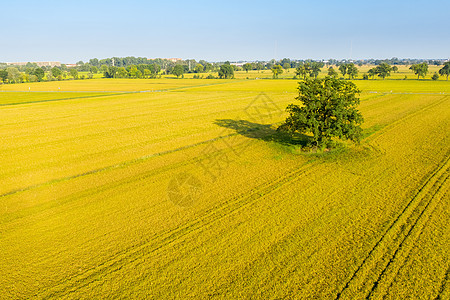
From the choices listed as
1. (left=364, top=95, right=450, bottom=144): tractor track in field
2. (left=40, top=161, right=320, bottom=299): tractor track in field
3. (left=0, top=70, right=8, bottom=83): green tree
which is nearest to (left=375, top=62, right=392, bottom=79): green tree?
(left=364, top=95, right=450, bottom=144): tractor track in field

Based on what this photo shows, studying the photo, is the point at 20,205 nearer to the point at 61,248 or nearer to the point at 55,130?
the point at 61,248

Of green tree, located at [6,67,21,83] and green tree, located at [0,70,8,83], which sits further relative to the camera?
green tree, located at [6,67,21,83]

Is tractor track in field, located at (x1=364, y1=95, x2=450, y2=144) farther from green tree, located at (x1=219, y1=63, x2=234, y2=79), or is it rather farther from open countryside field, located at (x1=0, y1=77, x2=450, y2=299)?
green tree, located at (x1=219, y1=63, x2=234, y2=79)

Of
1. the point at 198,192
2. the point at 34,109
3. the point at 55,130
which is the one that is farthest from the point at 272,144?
the point at 34,109

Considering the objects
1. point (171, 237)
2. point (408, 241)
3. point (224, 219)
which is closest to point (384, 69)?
point (408, 241)

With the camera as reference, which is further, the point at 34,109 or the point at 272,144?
the point at 34,109

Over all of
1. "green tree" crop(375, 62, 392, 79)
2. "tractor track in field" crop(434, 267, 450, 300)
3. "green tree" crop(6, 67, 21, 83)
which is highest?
"green tree" crop(375, 62, 392, 79)
